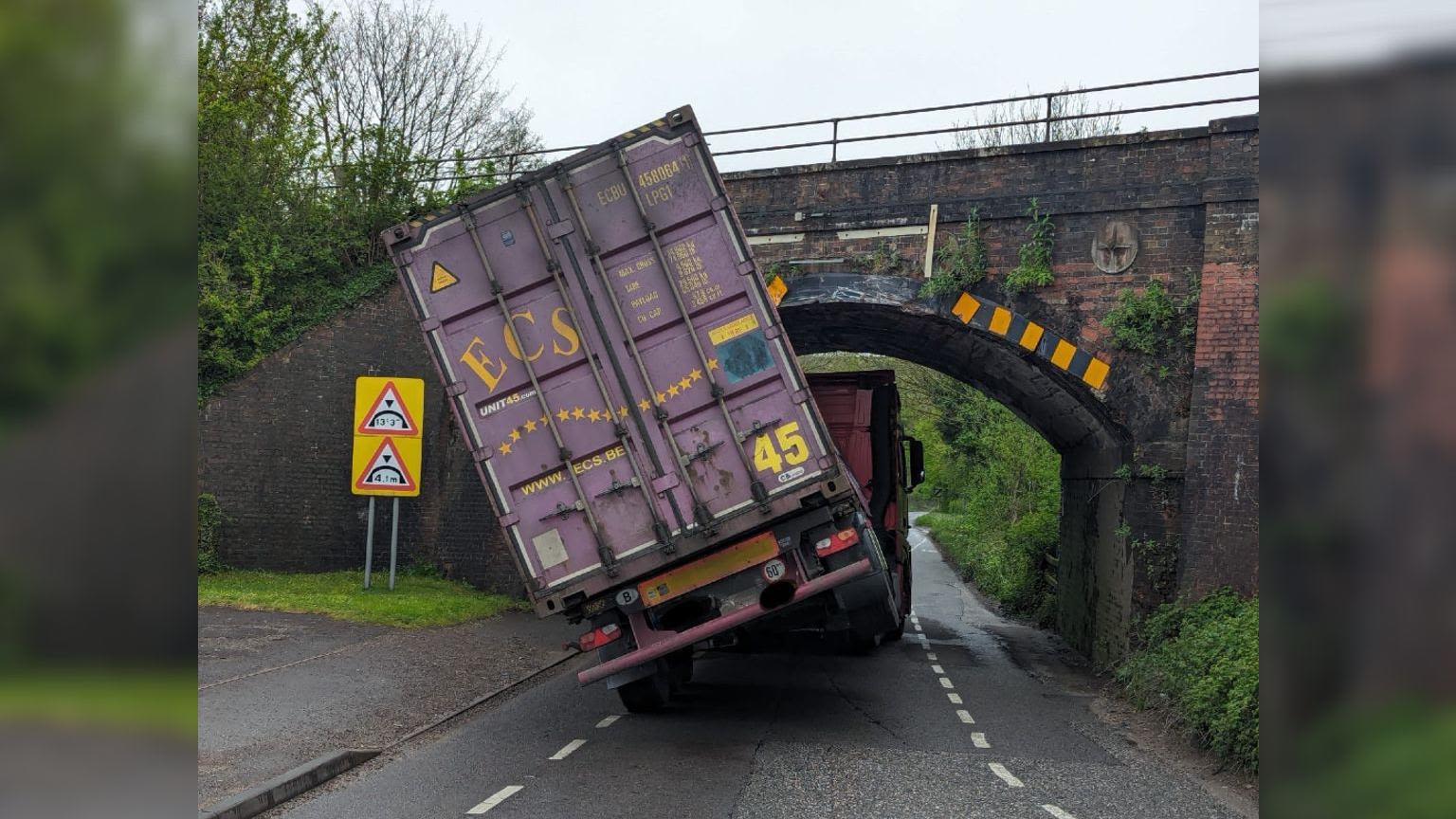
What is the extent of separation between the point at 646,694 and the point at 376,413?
608 centimetres

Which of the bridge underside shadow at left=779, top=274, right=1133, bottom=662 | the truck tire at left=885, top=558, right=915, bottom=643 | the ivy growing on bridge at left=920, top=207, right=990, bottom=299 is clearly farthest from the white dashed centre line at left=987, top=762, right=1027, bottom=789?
the truck tire at left=885, top=558, right=915, bottom=643

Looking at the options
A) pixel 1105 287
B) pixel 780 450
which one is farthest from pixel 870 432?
pixel 780 450

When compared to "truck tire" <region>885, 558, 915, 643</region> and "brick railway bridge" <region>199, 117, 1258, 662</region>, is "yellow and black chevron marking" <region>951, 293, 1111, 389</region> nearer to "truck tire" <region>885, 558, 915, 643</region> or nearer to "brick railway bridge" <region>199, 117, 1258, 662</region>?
"brick railway bridge" <region>199, 117, 1258, 662</region>

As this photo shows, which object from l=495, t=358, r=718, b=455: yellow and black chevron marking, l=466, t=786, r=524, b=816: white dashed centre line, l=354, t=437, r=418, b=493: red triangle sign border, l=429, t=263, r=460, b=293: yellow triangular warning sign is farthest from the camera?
l=354, t=437, r=418, b=493: red triangle sign border

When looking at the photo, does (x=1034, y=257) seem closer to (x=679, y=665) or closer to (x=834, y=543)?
(x=834, y=543)

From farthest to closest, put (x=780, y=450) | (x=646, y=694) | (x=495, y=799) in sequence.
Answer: (x=646, y=694) < (x=780, y=450) < (x=495, y=799)

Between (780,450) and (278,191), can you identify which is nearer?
(780,450)

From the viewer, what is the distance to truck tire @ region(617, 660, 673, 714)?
32.5 feet

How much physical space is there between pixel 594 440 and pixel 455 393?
1134 millimetres

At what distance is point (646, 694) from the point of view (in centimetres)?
995

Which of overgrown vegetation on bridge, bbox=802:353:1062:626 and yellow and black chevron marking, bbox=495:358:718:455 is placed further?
overgrown vegetation on bridge, bbox=802:353:1062:626

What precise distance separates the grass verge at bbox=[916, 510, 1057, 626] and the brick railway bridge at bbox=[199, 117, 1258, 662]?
5.05m
